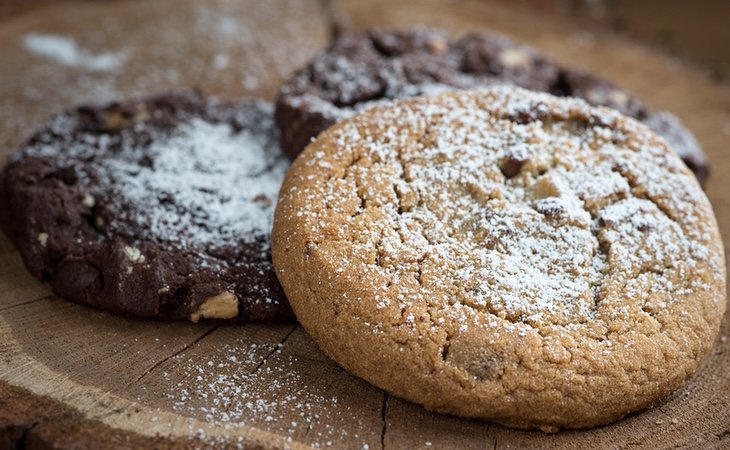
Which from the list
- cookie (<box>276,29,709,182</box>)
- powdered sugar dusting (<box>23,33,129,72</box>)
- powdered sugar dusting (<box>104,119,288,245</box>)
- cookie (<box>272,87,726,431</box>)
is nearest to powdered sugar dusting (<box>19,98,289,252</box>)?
powdered sugar dusting (<box>104,119,288,245</box>)

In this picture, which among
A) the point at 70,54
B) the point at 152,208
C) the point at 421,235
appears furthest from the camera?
the point at 70,54

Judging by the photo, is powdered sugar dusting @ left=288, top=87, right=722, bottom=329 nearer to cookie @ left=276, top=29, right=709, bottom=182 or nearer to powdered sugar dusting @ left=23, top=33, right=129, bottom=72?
cookie @ left=276, top=29, right=709, bottom=182

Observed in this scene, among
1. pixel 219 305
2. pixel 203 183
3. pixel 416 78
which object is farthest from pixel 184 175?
pixel 416 78

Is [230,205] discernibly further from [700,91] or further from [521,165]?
[700,91]

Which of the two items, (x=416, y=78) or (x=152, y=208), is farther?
(x=416, y=78)

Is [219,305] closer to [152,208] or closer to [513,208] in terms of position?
[152,208]

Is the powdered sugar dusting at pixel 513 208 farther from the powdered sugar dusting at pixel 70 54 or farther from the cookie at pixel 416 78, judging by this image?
the powdered sugar dusting at pixel 70 54

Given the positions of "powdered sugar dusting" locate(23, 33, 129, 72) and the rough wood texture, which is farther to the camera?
"powdered sugar dusting" locate(23, 33, 129, 72)
